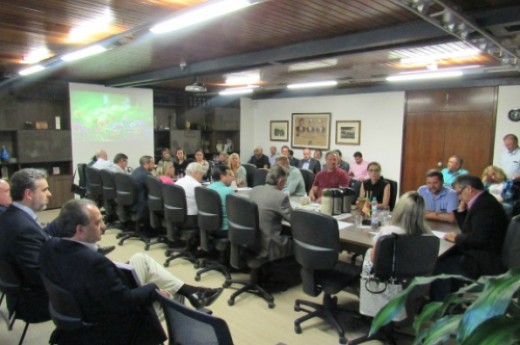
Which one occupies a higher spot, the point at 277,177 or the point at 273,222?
the point at 277,177

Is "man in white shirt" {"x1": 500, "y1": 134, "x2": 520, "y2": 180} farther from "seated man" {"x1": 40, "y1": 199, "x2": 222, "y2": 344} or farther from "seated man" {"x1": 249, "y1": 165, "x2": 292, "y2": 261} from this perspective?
"seated man" {"x1": 40, "y1": 199, "x2": 222, "y2": 344}

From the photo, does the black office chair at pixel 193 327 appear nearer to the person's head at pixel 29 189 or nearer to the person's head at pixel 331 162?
the person's head at pixel 29 189

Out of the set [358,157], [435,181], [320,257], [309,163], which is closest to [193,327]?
[320,257]

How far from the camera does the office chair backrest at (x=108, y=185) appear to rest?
17.2 feet

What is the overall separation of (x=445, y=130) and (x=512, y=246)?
498cm

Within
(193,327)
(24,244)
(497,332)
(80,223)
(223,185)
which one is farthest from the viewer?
(223,185)

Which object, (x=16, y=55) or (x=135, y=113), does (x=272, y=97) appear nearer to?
(x=135, y=113)

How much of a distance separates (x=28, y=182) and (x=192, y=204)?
1.91m

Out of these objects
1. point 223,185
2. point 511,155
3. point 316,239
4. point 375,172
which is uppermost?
point 511,155

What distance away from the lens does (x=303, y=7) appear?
3.20m

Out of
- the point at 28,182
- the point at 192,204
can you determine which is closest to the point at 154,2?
the point at 28,182

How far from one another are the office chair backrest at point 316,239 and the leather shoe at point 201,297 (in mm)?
743

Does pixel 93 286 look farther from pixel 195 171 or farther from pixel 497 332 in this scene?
pixel 195 171

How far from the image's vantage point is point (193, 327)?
1.42 m
